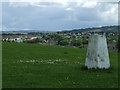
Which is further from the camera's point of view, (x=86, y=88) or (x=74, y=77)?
(x=74, y=77)

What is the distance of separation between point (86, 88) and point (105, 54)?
296 inches

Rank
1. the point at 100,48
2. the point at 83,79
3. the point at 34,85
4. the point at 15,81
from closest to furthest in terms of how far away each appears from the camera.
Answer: the point at 34,85 < the point at 15,81 < the point at 83,79 < the point at 100,48

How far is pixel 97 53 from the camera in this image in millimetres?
19578

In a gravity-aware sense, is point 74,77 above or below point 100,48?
below

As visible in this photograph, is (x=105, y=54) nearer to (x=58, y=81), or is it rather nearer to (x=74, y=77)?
(x=74, y=77)

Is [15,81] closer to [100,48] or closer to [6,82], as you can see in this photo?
[6,82]

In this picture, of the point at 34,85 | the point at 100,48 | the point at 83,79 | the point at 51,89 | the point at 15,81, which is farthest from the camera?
the point at 100,48

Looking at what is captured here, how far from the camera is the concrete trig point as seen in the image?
19.7m

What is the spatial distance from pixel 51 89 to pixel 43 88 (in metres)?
0.53

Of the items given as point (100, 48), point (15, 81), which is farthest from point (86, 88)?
point (100, 48)

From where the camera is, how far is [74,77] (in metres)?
16.6

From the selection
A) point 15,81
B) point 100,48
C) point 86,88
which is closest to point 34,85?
point 15,81

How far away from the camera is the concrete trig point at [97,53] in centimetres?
1966

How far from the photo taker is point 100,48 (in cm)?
1977
